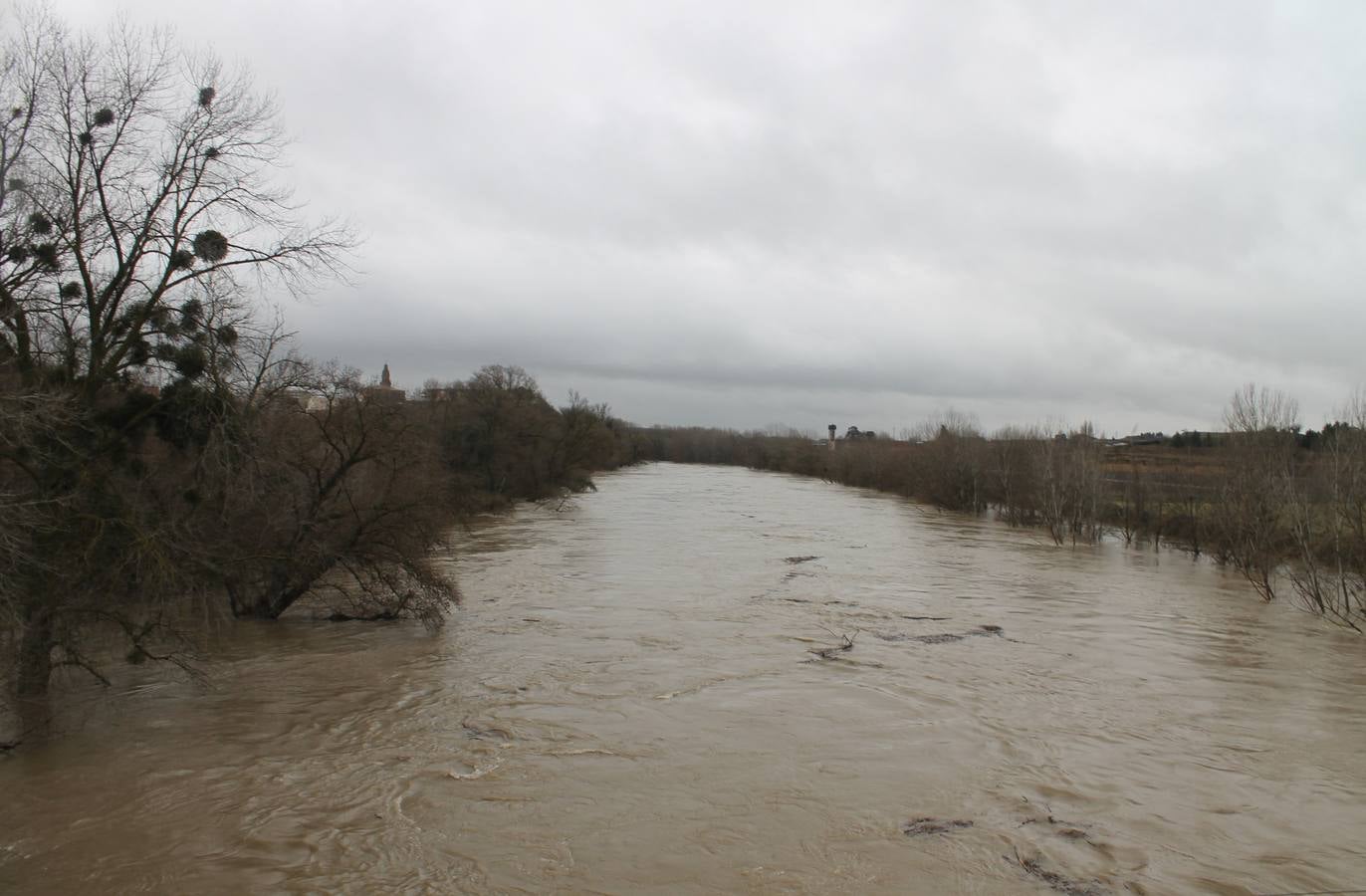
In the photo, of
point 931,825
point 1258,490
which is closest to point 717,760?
point 931,825

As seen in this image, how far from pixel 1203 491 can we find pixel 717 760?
2816 cm

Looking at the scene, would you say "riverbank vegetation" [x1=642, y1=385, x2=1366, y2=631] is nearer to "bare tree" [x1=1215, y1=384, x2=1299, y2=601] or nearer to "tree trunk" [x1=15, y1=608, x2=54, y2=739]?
"bare tree" [x1=1215, y1=384, x2=1299, y2=601]

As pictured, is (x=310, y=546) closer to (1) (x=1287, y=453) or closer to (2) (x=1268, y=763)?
(2) (x=1268, y=763)

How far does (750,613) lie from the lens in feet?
65.4

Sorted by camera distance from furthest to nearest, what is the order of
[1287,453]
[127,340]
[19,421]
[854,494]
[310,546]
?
1. [854,494]
2. [1287,453]
3. [310,546]
4. [127,340]
5. [19,421]

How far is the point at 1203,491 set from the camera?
3219cm

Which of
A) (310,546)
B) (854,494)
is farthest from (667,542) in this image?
(854,494)

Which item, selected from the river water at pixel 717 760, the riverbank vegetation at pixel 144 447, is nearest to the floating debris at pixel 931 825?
the river water at pixel 717 760

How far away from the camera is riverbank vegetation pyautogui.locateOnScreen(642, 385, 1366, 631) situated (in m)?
21.6

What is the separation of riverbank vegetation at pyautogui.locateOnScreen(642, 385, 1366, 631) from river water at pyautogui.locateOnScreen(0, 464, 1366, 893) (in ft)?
9.59

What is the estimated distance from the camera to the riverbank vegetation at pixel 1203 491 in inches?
850

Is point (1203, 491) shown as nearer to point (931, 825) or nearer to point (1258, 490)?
point (1258, 490)

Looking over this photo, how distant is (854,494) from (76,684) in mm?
63793

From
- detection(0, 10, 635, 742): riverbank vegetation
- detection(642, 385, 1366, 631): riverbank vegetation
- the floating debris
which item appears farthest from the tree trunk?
detection(642, 385, 1366, 631): riverbank vegetation
